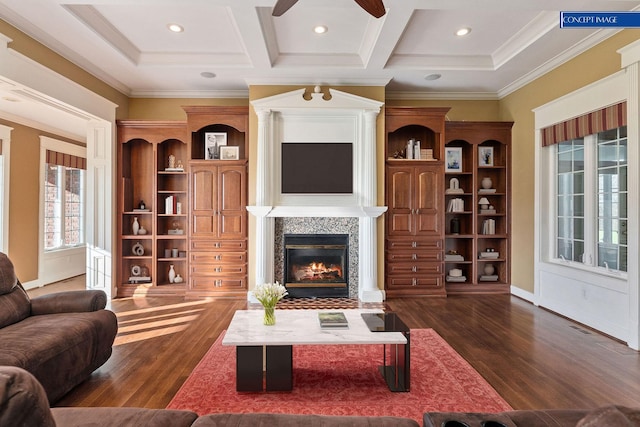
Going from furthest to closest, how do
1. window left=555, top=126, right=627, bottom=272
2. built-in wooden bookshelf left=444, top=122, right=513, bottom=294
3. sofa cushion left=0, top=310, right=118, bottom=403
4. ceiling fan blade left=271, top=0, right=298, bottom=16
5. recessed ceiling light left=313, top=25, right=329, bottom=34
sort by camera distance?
built-in wooden bookshelf left=444, top=122, right=513, bottom=294, recessed ceiling light left=313, top=25, right=329, bottom=34, window left=555, top=126, right=627, bottom=272, ceiling fan blade left=271, top=0, right=298, bottom=16, sofa cushion left=0, top=310, right=118, bottom=403

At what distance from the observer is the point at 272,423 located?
4.44 ft

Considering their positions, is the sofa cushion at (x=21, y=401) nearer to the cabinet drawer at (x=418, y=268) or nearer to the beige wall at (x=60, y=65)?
the beige wall at (x=60, y=65)

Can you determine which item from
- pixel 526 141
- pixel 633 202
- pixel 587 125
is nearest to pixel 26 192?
pixel 526 141

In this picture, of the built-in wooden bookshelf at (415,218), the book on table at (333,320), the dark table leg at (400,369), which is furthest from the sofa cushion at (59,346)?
the built-in wooden bookshelf at (415,218)

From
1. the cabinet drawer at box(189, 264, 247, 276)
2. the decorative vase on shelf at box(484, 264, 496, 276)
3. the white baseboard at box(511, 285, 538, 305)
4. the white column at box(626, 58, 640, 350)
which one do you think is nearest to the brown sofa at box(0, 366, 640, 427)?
the white column at box(626, 58, 640, 350)

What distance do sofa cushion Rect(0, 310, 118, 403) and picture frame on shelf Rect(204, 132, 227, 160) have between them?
3.05m

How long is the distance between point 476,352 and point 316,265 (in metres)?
2.51

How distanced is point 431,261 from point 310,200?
6.62 feet

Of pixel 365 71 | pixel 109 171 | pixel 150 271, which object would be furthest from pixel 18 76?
pixel 365 71

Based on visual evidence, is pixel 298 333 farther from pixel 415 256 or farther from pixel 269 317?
pixel 415 256

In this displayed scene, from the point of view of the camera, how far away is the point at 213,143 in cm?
543

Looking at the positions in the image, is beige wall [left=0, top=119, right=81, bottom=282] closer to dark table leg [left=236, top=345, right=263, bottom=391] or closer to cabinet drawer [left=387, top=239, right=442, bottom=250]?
dark table leg [left=236, top=345, right=263, bottom=391]

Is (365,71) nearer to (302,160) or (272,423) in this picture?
(302,160)

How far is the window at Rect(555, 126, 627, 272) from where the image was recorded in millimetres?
3740
